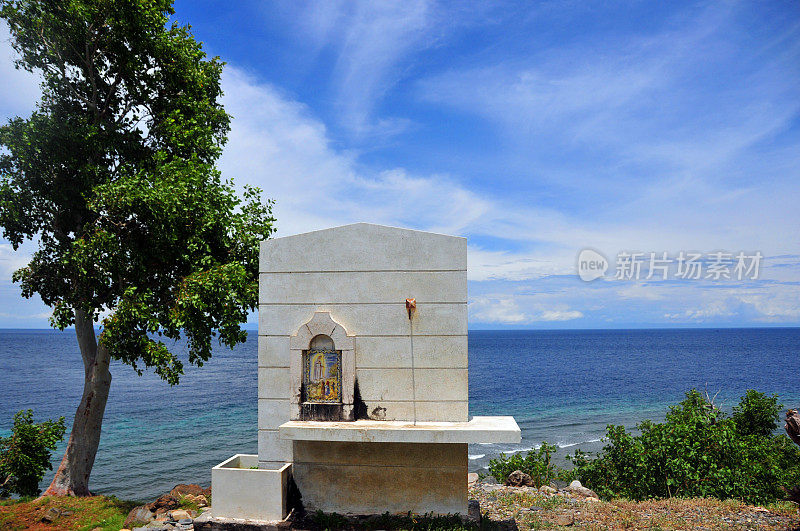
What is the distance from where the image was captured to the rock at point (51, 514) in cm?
1192

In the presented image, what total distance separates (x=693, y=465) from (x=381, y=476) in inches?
353

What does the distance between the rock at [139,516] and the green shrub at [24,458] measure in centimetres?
384

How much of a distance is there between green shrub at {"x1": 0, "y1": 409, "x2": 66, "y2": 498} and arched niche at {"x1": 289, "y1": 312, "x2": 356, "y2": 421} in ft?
27.4

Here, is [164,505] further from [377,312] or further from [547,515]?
[547,515]

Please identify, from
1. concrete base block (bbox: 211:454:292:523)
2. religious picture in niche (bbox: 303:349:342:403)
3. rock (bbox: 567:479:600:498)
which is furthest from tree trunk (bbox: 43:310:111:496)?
rock (bbox: 567:479:600:498)

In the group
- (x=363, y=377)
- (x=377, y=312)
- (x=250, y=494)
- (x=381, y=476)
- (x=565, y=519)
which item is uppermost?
(x=377, y=312)

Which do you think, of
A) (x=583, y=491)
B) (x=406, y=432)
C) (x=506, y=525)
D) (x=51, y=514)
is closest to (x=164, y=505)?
(x=51, y=514)

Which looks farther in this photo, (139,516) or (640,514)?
(139,516)

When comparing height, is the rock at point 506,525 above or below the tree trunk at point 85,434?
below

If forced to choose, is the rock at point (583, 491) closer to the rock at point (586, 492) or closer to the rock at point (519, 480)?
the rock at point (586, 492)

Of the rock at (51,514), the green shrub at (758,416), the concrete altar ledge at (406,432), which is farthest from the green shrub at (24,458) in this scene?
the green shrub at (758,416)

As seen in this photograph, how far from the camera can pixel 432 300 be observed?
1051 cm

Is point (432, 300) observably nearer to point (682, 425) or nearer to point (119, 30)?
point (682, 425)

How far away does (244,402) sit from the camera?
138ft
